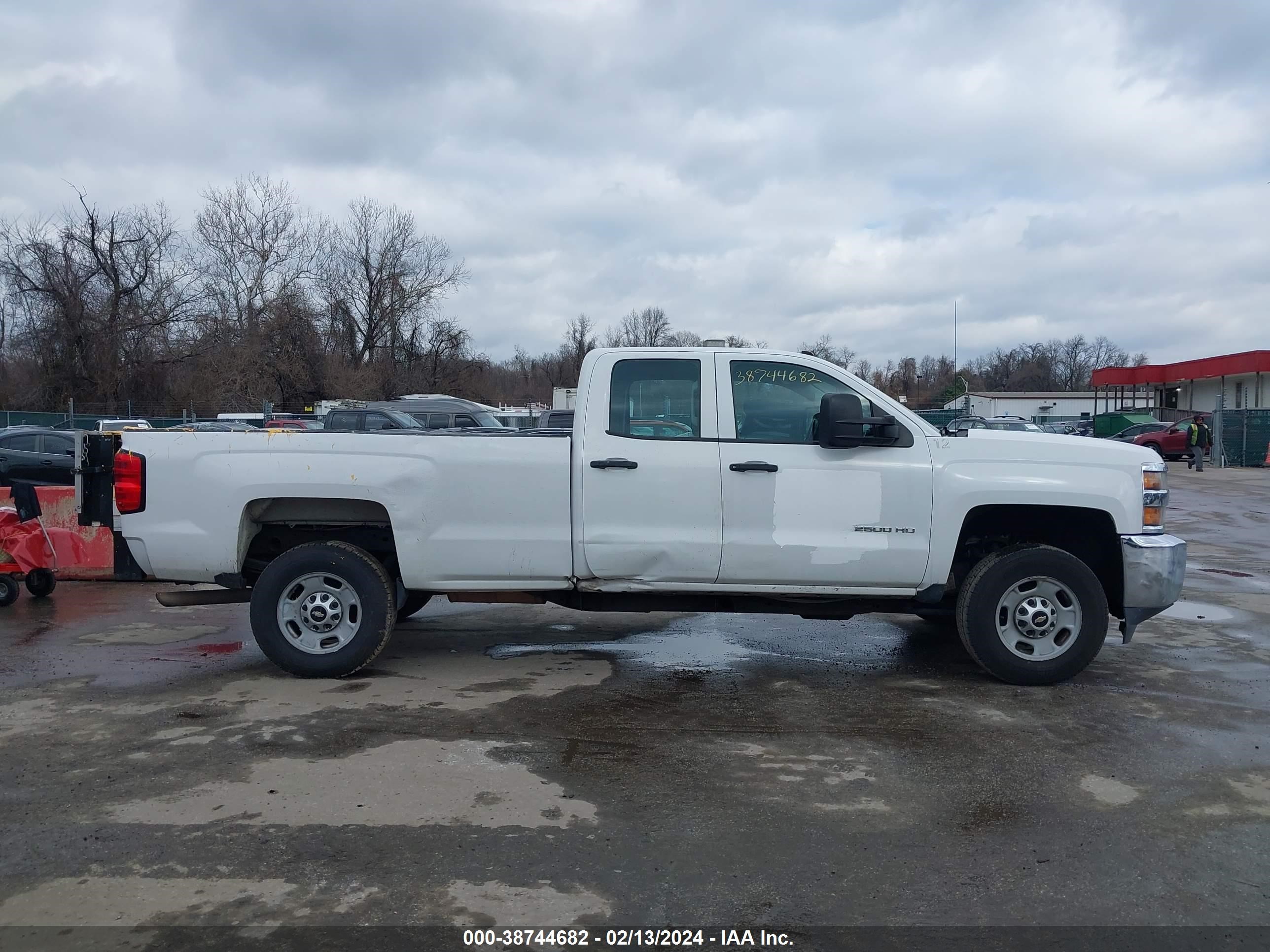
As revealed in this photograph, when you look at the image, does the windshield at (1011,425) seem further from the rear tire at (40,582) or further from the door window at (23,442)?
the door window at (23,442)

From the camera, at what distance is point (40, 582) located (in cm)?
929

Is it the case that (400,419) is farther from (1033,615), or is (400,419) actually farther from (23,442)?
(1033,615)

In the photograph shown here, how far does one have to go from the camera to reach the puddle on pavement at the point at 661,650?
22.9ft

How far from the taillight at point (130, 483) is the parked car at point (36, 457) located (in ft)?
40.6

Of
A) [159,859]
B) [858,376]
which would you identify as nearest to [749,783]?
[159,859]

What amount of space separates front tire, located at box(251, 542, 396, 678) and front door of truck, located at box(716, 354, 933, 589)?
85.9 inches

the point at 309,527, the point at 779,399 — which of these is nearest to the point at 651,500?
the point at 779,399

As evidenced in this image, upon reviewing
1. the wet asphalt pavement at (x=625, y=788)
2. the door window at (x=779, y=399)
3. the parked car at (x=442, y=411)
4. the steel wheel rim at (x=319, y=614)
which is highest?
the parked car at (x=442, y=411)

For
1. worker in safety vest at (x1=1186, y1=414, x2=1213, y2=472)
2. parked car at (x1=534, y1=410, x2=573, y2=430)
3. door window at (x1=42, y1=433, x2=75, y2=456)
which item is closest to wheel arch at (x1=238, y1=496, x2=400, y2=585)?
parked car at (x1=534, y1=410, x2=573, y2=430)

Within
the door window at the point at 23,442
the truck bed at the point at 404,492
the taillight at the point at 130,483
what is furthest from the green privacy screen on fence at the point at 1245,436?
the taillight at the point at 130,483

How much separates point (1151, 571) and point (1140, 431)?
3934 cm

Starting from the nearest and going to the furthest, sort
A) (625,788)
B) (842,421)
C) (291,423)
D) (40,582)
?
(625,788) → (842,421) → (40,582) → (291,423)

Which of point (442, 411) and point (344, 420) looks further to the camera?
point (442, 411)

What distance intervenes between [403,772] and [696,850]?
155 centimetres
